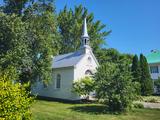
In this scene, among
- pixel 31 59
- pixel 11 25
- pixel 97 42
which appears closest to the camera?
pixel 11 25

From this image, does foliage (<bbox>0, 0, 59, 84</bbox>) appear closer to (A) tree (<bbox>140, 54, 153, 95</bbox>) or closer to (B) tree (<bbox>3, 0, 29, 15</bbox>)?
(B) tree (<bbox>3, 0, 29, 15</bbox>)

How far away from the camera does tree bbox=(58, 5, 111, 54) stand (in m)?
55.8

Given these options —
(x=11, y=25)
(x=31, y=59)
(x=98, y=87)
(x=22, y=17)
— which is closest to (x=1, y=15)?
(x=11, y=25)

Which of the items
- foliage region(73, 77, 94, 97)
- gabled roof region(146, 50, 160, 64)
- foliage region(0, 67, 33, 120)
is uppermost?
gabled roof region(146, 50, 160, 64)

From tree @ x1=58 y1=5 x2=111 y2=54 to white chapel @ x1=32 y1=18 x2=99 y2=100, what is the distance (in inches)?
883

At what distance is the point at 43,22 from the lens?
92.9 feet

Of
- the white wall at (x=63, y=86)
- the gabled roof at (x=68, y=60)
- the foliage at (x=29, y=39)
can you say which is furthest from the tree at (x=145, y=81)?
the foliage at (x=29, y=39)

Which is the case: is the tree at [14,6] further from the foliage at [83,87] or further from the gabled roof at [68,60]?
the foliage at [83,87]

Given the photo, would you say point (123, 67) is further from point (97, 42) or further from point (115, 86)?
point (97, 42)

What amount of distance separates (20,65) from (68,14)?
3505 cm

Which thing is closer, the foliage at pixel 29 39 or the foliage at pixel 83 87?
the foliage at pixel 29 39

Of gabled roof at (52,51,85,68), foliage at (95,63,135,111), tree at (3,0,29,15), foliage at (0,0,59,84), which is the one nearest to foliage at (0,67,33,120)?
foliage at (95,63,135,111)

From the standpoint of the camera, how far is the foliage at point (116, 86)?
61.9 feet

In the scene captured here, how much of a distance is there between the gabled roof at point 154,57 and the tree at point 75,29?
1209 cm
